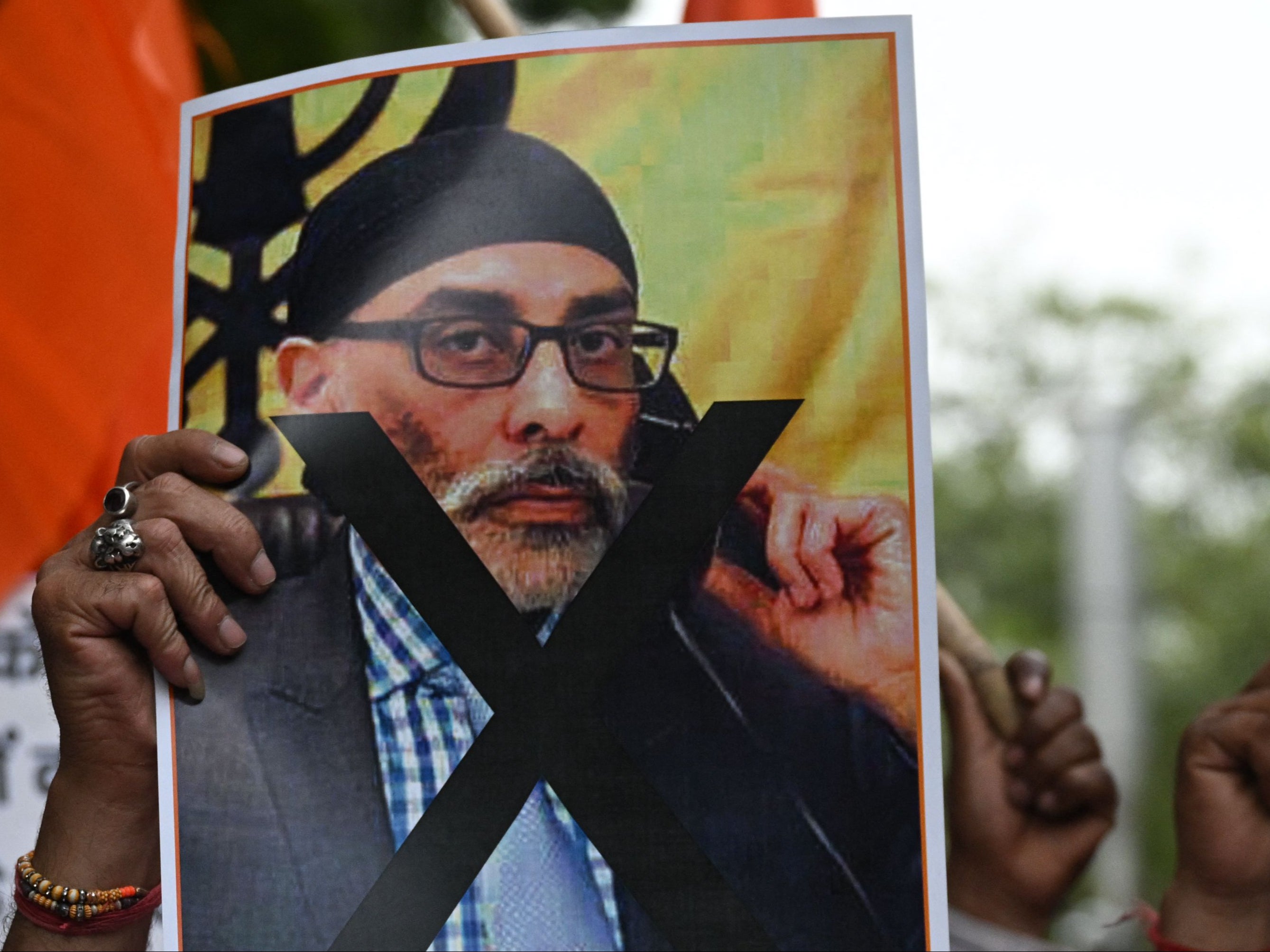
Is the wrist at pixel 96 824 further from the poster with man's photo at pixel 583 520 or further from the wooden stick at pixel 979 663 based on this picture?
the wooden stick at pixel 979 663

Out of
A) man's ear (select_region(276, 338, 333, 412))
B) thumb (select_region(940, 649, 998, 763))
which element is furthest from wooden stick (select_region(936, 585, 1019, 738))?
man's ear (select_region(276, 338, 333, 412))

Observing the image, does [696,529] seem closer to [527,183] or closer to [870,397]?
[870,397]

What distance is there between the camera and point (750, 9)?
1.72 meters

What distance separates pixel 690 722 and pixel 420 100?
1.80ft

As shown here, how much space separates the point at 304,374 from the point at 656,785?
1.42ft

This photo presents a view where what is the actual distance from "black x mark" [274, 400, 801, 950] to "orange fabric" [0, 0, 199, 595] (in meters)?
0.98

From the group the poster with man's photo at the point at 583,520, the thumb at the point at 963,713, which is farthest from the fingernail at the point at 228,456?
the thumb at the point at 963,713

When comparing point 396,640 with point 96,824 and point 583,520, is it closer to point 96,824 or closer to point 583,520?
point 583,520

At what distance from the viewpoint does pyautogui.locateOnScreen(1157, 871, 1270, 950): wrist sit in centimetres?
145

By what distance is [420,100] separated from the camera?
1047 mm

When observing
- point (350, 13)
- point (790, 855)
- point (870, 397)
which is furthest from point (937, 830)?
point (350, 13)

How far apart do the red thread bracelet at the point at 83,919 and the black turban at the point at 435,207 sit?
534 mm

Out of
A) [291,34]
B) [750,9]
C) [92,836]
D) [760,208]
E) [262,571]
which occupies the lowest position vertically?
[92,836]

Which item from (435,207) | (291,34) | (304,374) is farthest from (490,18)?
Answer: (291,34)
